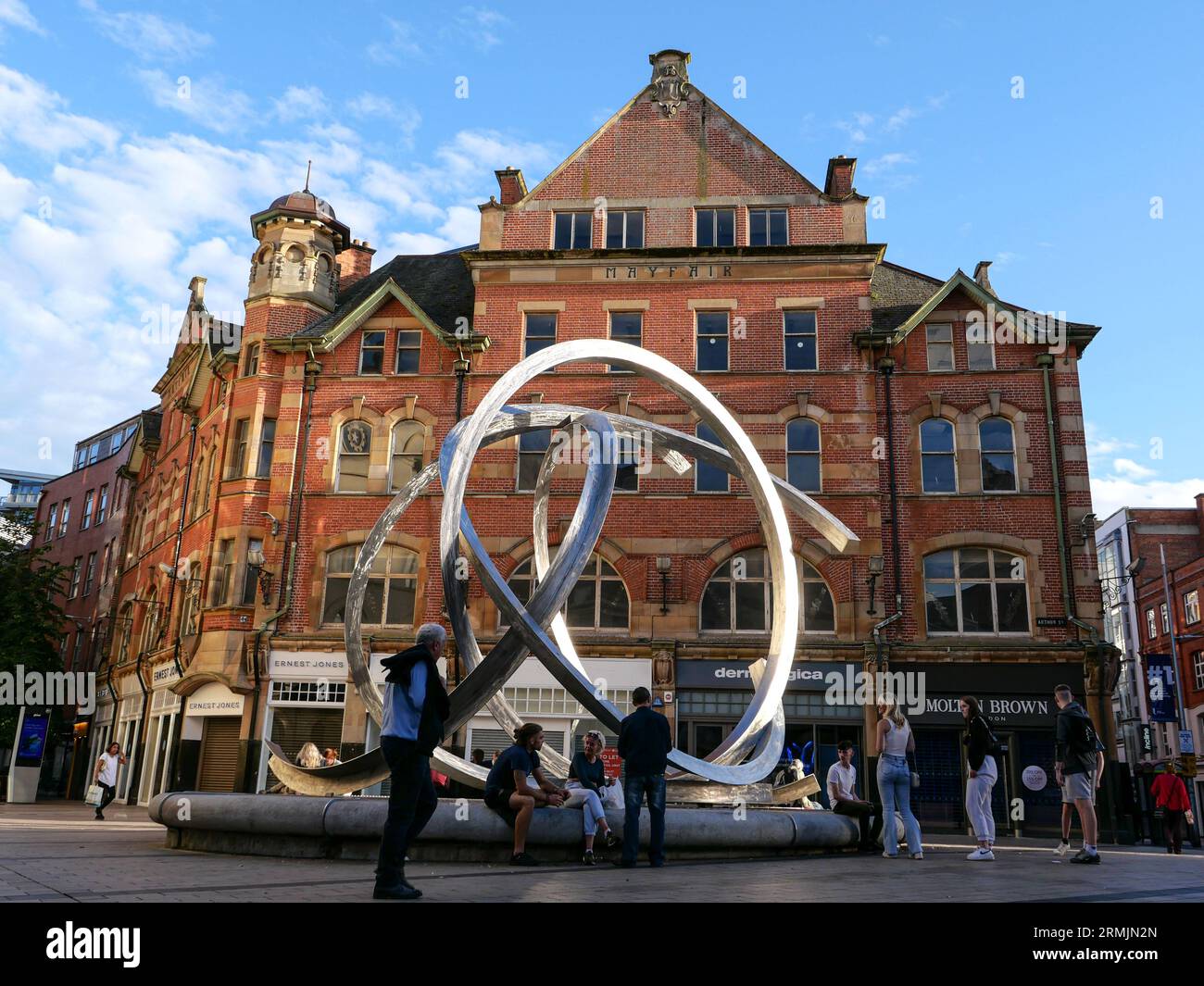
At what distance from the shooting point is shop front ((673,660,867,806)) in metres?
24.7

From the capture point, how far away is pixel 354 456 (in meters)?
28.3

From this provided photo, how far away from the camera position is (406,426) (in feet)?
93.1

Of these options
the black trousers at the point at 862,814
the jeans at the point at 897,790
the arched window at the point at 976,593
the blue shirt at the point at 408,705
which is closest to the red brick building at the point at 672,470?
the arched window at the point at 976,593

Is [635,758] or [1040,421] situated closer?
[635,758]

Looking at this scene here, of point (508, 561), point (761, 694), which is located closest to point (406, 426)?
point (508, 561)

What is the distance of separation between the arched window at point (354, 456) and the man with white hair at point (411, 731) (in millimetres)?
21228

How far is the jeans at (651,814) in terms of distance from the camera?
33.0 feet

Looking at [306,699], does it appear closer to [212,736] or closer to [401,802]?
[212,736]

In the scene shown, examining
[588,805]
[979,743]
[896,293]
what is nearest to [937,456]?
[896,293]

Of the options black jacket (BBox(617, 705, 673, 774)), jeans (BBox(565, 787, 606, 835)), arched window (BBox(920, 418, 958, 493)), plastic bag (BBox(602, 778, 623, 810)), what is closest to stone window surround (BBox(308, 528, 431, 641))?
arched window (BBox(920, 418, 958, 493))

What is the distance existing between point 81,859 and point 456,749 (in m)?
16.0

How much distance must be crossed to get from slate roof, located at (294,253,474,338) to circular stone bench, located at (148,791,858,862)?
66.1ft

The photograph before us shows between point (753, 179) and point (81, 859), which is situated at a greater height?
point (753, 179)
